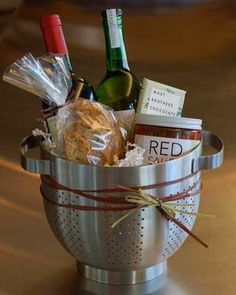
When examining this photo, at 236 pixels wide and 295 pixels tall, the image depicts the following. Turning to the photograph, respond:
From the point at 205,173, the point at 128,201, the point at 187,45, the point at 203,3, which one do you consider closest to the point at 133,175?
the point at 128,201

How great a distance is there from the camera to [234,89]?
1.34 m

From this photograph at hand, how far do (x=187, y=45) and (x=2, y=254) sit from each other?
0.83 meters

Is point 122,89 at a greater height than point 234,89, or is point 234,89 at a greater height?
point 122,89

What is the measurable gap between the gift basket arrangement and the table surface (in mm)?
63

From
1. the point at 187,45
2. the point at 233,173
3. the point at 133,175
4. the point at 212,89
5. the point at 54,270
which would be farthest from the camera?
the point at 187,45

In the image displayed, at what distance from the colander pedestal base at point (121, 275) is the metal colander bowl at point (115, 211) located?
15mm

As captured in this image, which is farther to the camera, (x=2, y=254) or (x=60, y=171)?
(x=2, y=254)

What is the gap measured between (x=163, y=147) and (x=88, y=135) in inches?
2.8

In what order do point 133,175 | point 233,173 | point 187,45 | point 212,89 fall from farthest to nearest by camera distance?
point 187,45
point 212,89
point 233,173
point 133,175

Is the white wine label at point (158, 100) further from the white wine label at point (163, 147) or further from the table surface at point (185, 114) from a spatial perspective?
the table surface at point (185, 114)

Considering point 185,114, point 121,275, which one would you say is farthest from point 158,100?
point 185,114

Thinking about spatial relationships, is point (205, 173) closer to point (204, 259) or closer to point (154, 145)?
point (204, 259)

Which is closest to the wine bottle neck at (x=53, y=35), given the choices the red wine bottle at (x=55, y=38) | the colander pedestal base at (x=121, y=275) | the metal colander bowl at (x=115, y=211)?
the red wine bottle at (x=55, y=38)

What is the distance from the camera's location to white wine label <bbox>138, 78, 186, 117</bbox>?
2.35 feet
